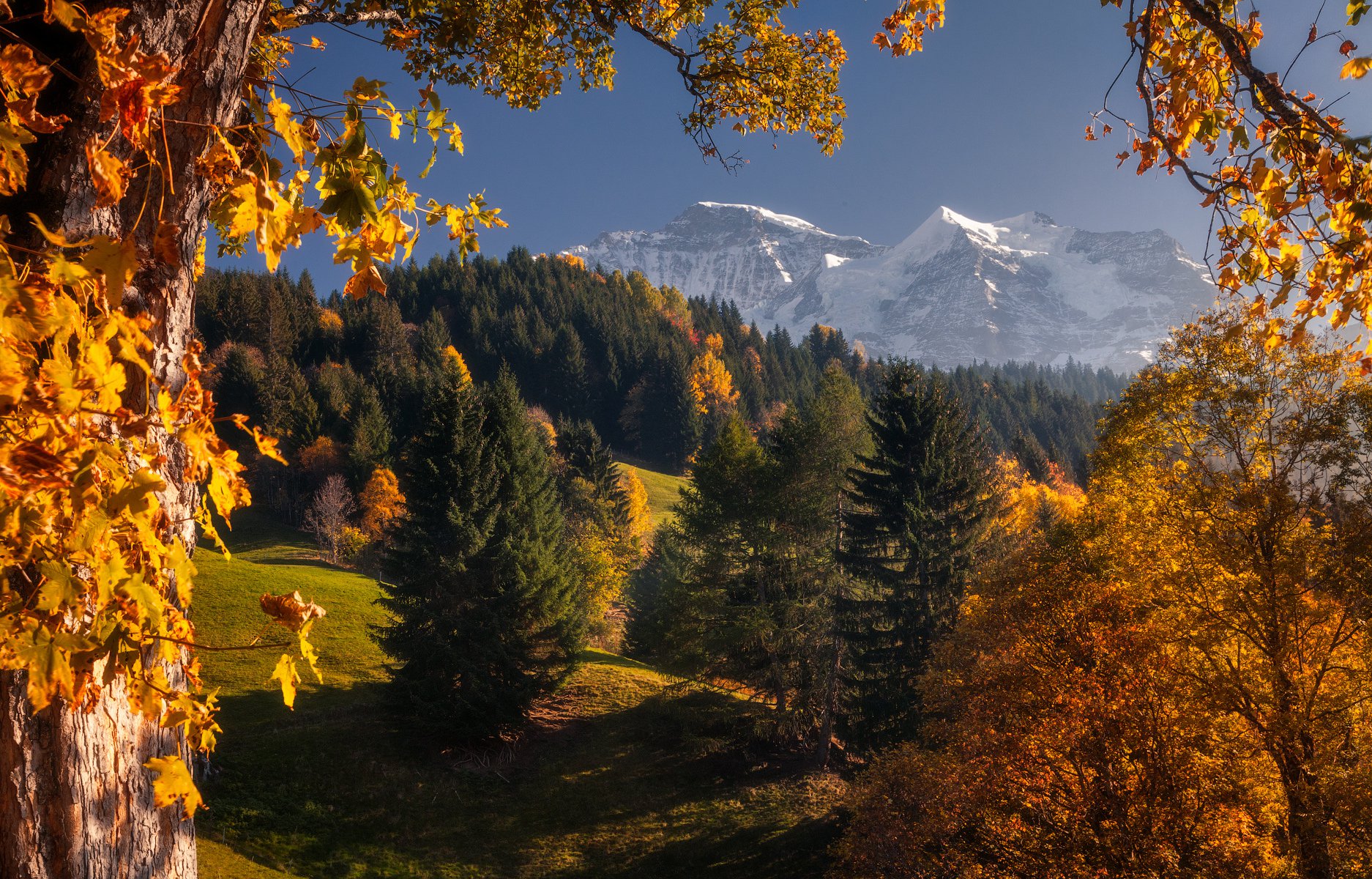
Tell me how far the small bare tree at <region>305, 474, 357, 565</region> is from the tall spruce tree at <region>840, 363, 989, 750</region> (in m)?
35.2

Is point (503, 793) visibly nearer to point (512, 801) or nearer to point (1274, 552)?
point (512, 801)

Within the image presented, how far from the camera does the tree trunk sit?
1.67m

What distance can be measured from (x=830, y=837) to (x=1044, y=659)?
9.78 metres

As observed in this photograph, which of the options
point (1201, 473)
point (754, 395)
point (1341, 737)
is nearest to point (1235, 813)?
point (1341, 737)

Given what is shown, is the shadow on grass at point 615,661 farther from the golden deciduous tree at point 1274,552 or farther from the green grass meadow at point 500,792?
the golden deciduous tree at point 1274,552

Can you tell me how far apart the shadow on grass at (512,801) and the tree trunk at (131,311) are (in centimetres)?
1732

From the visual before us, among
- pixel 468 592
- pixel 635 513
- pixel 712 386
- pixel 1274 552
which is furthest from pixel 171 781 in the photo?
pixel 712 386

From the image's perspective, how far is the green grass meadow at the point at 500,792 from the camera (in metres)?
16.4

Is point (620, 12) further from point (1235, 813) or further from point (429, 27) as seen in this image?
point (1235, 813)

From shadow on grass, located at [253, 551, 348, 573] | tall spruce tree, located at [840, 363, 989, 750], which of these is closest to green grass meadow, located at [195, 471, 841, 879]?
tall spruce tree, located at [840, 363, 989, 750]

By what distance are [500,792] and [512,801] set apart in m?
0.58

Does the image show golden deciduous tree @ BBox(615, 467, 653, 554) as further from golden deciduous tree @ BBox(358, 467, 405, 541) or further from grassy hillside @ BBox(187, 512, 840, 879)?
grassy hillside @ BBox(187, 512, 840, 879)

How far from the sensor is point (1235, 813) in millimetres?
9766

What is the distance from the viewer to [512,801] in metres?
19.5
